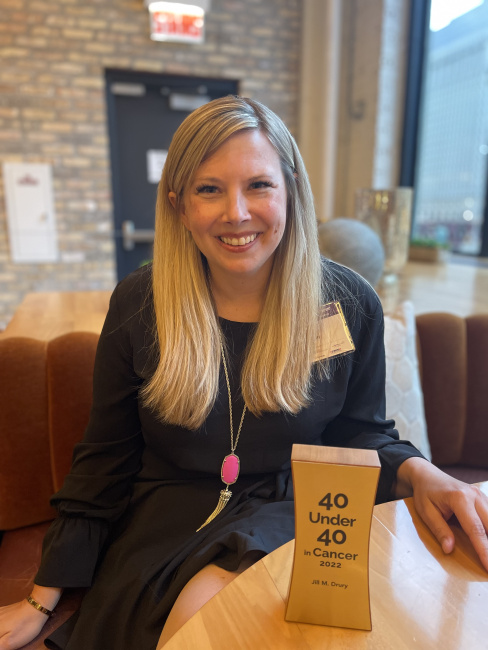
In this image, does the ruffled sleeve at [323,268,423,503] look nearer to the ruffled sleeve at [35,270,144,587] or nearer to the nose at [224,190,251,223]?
the nose at [224,190,251,223]

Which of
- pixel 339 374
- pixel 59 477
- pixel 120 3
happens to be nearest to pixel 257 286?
pixel 339 374

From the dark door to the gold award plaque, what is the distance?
3674 mm

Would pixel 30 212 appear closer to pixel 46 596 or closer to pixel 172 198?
pixel 172 198

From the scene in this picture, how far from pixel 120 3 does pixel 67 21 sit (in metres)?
0.41

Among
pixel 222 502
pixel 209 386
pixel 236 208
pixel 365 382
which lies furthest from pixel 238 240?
pixel 222 502

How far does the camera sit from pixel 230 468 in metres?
0.94

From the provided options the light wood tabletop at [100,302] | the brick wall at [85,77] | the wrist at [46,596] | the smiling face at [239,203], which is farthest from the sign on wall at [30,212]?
the wrist at [46,596]

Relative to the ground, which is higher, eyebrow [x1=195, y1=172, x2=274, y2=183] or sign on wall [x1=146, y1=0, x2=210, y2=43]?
sign on wall [x1=146, y1=0, x2=210, y2=43]

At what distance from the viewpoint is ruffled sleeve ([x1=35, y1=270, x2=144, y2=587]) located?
0.89m

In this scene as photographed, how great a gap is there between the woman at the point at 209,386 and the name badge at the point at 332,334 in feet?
0.06

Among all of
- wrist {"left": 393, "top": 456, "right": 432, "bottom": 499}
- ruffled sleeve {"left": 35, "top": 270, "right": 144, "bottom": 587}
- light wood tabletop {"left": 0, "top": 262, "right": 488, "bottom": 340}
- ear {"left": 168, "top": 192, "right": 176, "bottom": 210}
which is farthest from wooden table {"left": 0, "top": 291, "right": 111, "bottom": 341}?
wrist {"left": 393, "top": 456, "right": 432, "bottom": 499}

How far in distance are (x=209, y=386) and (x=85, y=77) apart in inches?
138

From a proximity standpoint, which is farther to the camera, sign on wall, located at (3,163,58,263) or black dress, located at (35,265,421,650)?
sign on wall, located at (3,163,58,263)

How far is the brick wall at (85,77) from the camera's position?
11.5ft
